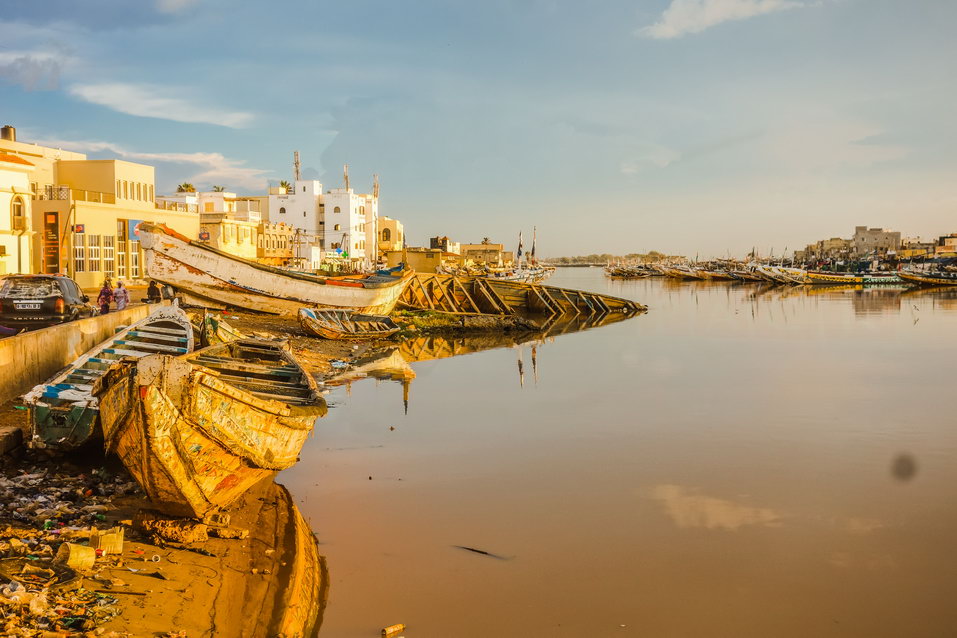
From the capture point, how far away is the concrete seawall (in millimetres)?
12188

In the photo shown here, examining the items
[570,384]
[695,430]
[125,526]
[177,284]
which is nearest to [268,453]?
[125,526]

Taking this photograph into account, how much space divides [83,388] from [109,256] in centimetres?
2762

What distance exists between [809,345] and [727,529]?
27256 mm

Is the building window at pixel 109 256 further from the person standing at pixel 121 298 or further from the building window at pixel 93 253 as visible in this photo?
the person standing at pixel 121 298

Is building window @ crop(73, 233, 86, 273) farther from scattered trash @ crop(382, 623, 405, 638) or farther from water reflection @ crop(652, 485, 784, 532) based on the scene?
scattered trash @ crop(382, 623, 405, 638)

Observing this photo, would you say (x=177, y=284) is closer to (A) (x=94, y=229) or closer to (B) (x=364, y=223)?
(A) (x=94, y=229)

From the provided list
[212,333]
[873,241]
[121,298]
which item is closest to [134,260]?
[121,298]

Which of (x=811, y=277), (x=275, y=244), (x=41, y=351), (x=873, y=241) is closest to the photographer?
(x=41, y=351)

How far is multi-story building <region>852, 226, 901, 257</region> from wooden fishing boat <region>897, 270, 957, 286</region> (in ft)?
262

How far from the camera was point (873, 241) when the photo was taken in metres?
171

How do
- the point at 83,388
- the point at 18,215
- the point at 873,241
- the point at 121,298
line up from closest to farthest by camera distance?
the point at 83,388, the point at 121,298, the point at 18,215, the point at 873,241

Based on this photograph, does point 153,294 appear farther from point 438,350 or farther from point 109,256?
point 438,350

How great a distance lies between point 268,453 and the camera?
29.4ft

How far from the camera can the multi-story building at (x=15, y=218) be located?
1130 inches
